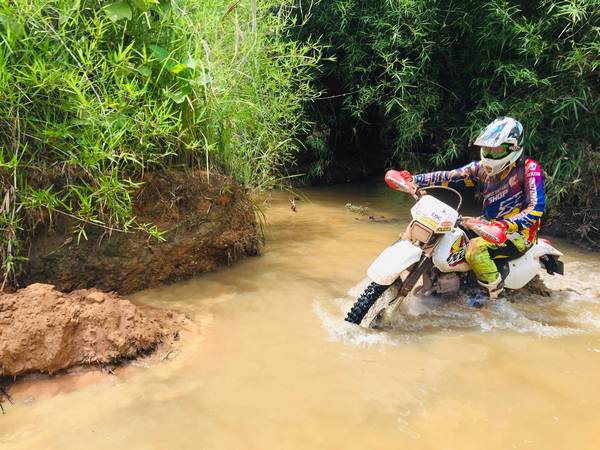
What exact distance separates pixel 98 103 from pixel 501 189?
107 inches

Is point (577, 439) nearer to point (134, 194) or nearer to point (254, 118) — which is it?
point (134, 194)

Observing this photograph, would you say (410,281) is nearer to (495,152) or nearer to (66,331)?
(495,152)

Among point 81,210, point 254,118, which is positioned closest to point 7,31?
point 81,210

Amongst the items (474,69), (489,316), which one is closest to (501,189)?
(489,316)

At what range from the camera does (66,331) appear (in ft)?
8.38

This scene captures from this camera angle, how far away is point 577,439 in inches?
84.4

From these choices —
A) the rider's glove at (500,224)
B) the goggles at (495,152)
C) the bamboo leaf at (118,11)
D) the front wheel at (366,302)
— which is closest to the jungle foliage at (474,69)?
the goggles at (495,152)

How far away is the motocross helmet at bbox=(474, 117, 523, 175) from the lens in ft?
10.8

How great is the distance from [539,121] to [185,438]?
4.64 m

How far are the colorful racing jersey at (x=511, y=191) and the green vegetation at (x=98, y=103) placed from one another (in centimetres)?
169

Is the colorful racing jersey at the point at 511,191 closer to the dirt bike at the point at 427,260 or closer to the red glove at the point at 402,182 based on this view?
the dirt bike at the point at 427,260

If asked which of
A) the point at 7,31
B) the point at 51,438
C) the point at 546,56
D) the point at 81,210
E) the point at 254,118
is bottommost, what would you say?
the point at 51,438

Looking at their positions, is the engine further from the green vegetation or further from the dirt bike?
the green vegetation

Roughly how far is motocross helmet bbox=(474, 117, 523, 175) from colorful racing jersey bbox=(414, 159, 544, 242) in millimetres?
117
